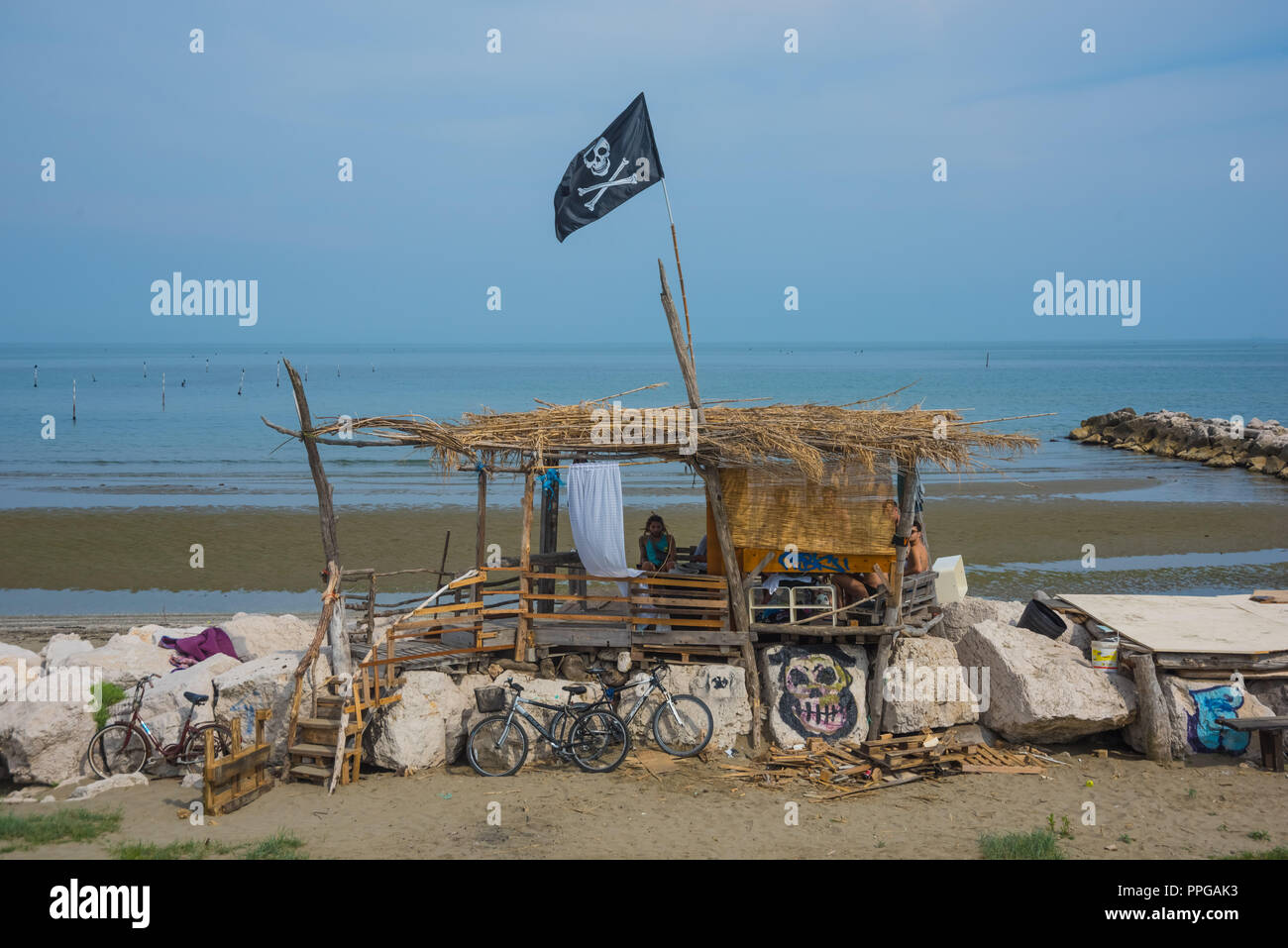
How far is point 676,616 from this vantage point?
520 inches

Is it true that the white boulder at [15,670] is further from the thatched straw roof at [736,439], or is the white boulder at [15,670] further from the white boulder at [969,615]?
the white boulder at [969,615]

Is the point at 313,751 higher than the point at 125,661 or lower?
lower

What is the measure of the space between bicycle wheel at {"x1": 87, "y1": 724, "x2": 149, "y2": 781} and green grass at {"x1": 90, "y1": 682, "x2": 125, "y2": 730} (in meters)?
0.44

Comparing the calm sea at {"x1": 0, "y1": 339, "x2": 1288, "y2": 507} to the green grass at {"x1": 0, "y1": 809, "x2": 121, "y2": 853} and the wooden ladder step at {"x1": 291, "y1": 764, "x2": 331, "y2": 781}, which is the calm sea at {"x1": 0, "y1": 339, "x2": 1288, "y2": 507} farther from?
the green grass at {"x1": 0, "y1": 809, "x2": 121, "y2": 853}

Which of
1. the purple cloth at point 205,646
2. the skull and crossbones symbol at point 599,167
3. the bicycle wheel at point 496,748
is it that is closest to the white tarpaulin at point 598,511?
the bicycle wheel at point 496,748

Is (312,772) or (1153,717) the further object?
(1153,717)

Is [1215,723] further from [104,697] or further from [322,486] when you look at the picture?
[104,697]

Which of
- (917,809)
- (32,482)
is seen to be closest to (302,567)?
(917,809)

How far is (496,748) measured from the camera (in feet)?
38.7

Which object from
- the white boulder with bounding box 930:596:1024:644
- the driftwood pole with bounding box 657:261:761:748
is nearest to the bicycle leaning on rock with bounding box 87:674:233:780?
the driftwood pole with bounding box 657:261:761:748

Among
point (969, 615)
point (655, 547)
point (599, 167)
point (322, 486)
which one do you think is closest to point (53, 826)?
point (322, 486)

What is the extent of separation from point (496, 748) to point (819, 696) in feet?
13.4

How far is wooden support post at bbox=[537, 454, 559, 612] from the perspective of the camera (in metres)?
13.6

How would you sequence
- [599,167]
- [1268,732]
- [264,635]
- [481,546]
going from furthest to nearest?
[264,635]
[481,546]
[599,167]
[1268,732]
